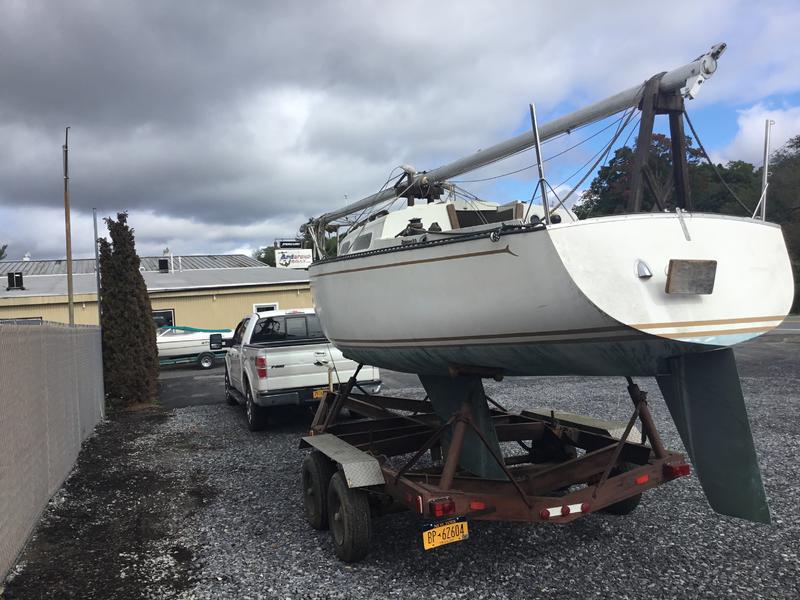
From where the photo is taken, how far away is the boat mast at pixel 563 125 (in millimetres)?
4090

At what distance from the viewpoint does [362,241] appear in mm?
5922

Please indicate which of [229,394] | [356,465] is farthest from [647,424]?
[229,394]

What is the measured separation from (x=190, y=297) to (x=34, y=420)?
65.1 feet

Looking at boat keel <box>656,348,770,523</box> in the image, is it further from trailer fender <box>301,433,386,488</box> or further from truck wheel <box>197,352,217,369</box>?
truck wheel <box>197,352,217,369</box>

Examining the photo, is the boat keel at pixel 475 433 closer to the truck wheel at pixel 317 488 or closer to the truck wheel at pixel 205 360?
the truck wheel at pixel 317 488

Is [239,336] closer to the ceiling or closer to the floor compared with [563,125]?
closer to the floor

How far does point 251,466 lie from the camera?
7.26m

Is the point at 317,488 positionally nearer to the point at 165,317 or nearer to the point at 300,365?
the point at 300,365

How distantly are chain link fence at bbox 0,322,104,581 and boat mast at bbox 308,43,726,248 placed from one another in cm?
401

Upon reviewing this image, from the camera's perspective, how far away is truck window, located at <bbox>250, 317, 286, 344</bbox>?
970 cm

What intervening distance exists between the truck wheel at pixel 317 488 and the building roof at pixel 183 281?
20.3 metres

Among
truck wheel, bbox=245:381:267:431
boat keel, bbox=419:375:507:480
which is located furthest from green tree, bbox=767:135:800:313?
boat keel, bbox=419:375:507:480

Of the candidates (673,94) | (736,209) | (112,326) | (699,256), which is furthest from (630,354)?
(112,326)

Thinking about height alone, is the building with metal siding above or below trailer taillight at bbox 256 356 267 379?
above
